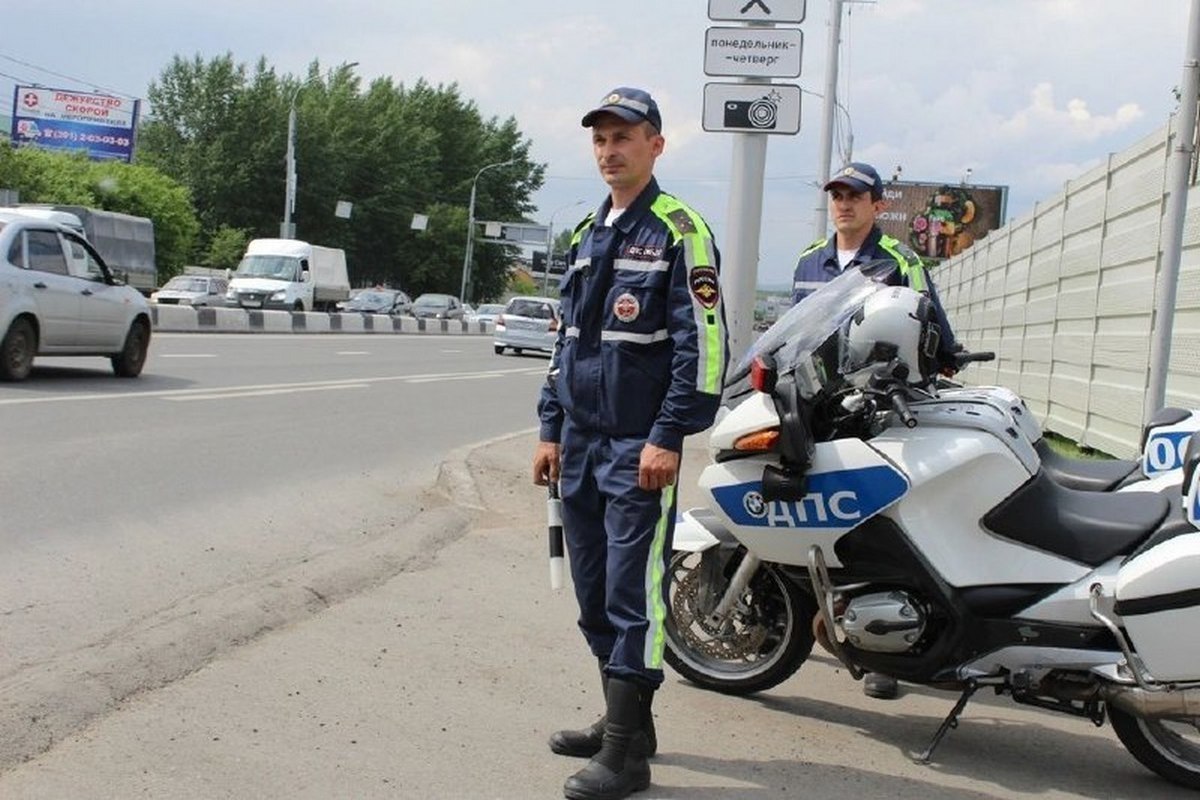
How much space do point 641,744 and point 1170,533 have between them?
66.6 inches

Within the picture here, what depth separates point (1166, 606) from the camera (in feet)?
12.4

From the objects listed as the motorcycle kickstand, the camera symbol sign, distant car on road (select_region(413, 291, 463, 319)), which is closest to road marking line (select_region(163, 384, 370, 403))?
the camera symbol sign

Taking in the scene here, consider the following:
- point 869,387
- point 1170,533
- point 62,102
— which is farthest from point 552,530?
point 62,102

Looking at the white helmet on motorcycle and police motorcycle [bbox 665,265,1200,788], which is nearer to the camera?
police motorcycle [bbox 665,265,1200,788]

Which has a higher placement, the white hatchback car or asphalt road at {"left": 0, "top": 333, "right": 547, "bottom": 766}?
the white hatchback car

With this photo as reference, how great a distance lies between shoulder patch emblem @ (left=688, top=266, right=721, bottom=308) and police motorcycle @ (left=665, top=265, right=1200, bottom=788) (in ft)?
1.28

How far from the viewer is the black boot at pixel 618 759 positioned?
3.70 m

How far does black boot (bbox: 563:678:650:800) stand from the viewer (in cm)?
370

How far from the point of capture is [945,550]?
4.12 m

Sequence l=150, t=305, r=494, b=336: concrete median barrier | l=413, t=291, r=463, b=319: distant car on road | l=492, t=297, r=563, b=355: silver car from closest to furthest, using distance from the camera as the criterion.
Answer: l=150, t=305, r=494, b=336: concrete median barrier < l=492, t=297, r=563, b=355: silver car < l=413, t=291, r=463, b=319: distant car on road

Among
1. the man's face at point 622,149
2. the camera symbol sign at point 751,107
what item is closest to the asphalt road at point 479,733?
the man's face at point 622,149

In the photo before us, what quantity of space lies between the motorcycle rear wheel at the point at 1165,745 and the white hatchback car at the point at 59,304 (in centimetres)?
1165

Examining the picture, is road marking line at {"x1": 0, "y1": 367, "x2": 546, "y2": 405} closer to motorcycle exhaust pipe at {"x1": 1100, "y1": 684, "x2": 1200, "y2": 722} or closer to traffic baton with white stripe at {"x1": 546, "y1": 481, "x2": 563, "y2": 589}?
traffic baton with white stripe at {"x1": 546, "y1": 481, "x2": 563, "y2": 589}

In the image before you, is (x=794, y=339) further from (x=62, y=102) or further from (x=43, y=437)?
(x=62, y=102)
